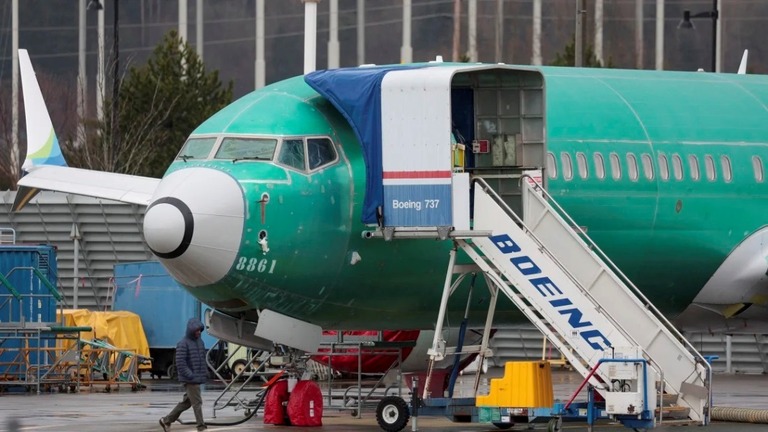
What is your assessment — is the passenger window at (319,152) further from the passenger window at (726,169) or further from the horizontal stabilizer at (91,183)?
the horizontal stabilizer at (91,183)

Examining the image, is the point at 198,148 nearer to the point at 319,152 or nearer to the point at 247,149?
the point at 247,149

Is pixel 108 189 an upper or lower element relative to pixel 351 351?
upper

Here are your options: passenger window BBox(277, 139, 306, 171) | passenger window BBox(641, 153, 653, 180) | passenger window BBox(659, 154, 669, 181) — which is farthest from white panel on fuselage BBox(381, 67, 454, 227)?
passenger window BBox(659, 154, 669, 181)

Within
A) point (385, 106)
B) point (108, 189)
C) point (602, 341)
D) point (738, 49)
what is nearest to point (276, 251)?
point (385, 106)

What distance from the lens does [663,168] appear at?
986 inches

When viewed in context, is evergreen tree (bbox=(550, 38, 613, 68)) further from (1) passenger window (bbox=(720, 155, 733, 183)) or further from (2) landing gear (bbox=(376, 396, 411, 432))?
(2) landing gear (bbox=(376, 396, 411, 432))

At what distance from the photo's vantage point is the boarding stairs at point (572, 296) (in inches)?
850

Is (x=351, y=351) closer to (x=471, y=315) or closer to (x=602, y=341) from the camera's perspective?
(x=471, y=315)

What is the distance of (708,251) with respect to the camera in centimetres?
2516

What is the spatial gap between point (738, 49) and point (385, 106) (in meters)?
35.3

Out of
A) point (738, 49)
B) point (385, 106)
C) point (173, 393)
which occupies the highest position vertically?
point (738, 49)

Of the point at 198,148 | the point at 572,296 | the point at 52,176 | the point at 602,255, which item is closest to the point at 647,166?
the point at 602,255

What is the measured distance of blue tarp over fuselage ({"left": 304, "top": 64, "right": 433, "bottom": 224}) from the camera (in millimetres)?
21922

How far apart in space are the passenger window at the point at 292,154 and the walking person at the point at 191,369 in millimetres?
2469
